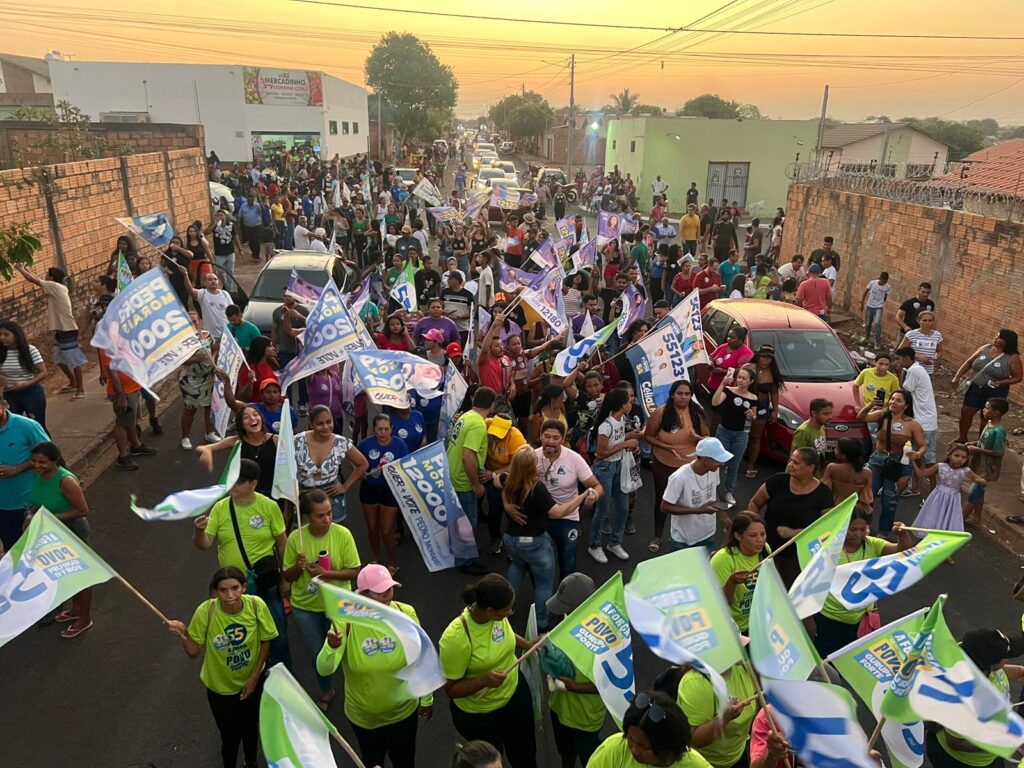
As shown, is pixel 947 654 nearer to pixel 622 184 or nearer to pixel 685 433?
pixel 685 433

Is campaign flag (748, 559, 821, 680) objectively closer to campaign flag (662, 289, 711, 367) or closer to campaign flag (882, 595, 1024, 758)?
campaign flag (882, 595, 1024, 758)

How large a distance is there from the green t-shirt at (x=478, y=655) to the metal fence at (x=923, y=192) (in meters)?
12.1

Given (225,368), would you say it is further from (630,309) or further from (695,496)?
(630,309)

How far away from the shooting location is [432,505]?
6254mm

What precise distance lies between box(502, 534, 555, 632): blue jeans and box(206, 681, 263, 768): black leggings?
5.95 feet

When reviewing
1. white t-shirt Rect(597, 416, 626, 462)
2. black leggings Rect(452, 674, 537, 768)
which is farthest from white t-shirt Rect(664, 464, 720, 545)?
black leggings Rect(452, 674, 537, 768)

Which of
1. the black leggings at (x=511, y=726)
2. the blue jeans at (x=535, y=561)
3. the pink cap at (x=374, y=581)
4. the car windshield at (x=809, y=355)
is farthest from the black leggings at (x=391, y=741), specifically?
the car windshield at (x=809, y=355)

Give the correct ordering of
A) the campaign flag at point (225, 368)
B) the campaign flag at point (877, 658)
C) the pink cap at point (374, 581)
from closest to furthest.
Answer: the campaign flag at point (877, 658) < the pink cap at point (374, 581) < the campaign flag at point (225, 368)

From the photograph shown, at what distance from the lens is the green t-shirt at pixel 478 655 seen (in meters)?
3.83

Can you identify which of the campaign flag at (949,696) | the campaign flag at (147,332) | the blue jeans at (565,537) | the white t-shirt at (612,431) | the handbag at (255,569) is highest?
the campaign flag at (147,332)

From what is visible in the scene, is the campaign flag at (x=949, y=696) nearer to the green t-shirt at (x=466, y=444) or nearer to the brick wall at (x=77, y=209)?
the green t-shirt at (x=466, y=444)

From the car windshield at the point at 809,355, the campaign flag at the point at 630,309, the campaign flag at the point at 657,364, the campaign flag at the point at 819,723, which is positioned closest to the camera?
the campaign flag at the point at 819,723

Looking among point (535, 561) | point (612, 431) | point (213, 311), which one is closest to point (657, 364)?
point (612, 431)

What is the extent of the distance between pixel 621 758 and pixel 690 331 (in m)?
5.65
